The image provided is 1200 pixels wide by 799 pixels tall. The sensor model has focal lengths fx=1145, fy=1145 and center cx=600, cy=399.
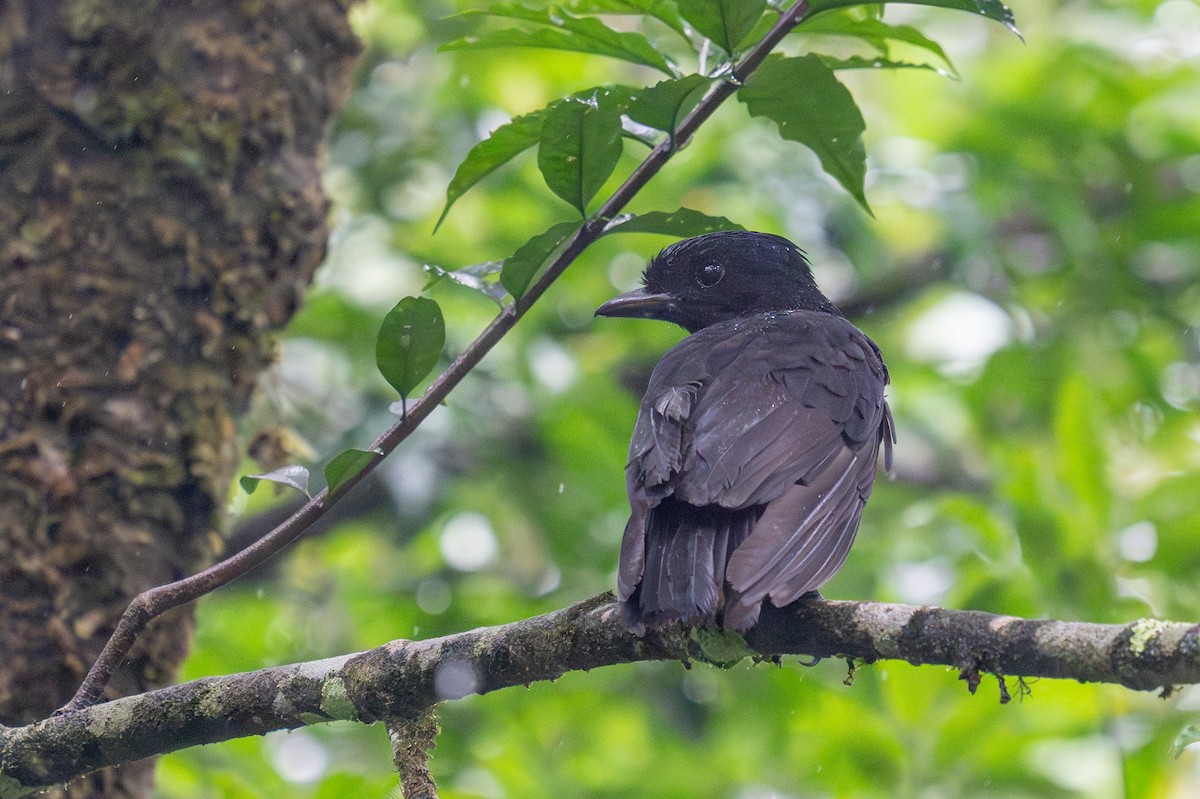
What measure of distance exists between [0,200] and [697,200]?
12.5 ft

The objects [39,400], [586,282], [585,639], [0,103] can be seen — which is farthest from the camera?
[586,282]

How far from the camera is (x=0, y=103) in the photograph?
2.98 meters

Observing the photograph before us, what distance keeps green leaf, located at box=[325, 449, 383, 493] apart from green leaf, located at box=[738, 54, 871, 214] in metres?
1.04

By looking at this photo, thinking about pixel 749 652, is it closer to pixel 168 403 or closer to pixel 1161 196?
pixel 168 403

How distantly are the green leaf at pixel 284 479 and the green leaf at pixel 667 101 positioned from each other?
3.25ft

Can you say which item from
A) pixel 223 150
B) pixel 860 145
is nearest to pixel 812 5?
pixel 860 145

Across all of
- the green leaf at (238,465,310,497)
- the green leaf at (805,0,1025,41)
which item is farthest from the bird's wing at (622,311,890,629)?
the green leaf at (805,0,1025,41)

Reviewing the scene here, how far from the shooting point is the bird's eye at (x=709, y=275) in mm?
3980

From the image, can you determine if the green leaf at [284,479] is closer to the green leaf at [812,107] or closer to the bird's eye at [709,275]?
the green leaf at [812,107]

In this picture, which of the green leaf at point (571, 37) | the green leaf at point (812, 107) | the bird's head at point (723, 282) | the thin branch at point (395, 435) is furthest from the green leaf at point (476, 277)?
the bird's head at point (723, 282)

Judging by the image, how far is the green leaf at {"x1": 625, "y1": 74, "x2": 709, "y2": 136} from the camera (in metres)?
2.20

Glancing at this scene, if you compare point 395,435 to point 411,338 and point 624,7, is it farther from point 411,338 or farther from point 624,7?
point 624,7

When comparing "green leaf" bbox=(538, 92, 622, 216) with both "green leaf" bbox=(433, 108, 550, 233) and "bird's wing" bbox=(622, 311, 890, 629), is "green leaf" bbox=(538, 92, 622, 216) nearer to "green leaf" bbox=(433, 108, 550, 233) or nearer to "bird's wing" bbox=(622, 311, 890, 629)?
"green leaf" bbox=(433, 108, 550, 233)

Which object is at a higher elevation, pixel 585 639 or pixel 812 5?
pixel 812 5
